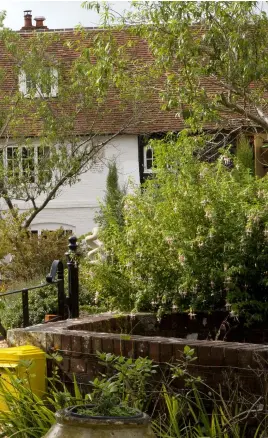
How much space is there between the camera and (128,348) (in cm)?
659

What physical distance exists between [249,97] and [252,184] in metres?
2.21

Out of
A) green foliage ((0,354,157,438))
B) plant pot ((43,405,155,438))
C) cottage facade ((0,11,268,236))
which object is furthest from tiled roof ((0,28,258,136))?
plant pot ((43,405,155,438))

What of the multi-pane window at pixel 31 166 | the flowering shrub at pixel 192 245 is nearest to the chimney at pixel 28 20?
the multi-pane window at pixel 31 166

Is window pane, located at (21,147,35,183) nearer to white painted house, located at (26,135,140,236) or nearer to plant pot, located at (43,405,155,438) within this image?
white painted house, located at (26,135,140,236)

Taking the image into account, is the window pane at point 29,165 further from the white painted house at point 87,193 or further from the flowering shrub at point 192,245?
the flowering shrub at point 192,245

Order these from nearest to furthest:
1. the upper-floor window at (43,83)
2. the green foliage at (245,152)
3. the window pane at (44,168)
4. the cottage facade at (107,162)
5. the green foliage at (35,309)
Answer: the green foliage at (35,309) → the green foliage at (245,152) → the window pane at (44,168) → the upper-floor window at (43,83) → the cottage facade at (107,162)

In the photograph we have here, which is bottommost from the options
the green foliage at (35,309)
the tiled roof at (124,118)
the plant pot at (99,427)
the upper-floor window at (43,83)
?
the green foliage at (35,309)

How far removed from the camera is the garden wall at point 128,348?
600cm

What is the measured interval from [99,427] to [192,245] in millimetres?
4679

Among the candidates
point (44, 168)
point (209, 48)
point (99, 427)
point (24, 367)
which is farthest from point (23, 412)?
point (44, 168)

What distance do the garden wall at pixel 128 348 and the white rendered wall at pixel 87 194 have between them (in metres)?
22.4

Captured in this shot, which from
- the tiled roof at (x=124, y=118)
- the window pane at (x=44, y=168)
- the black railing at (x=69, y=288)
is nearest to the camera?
the black railing at (x=69, y=288)

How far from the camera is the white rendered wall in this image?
100 ft

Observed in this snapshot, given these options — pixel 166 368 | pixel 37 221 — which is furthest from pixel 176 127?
pixel 166 368
